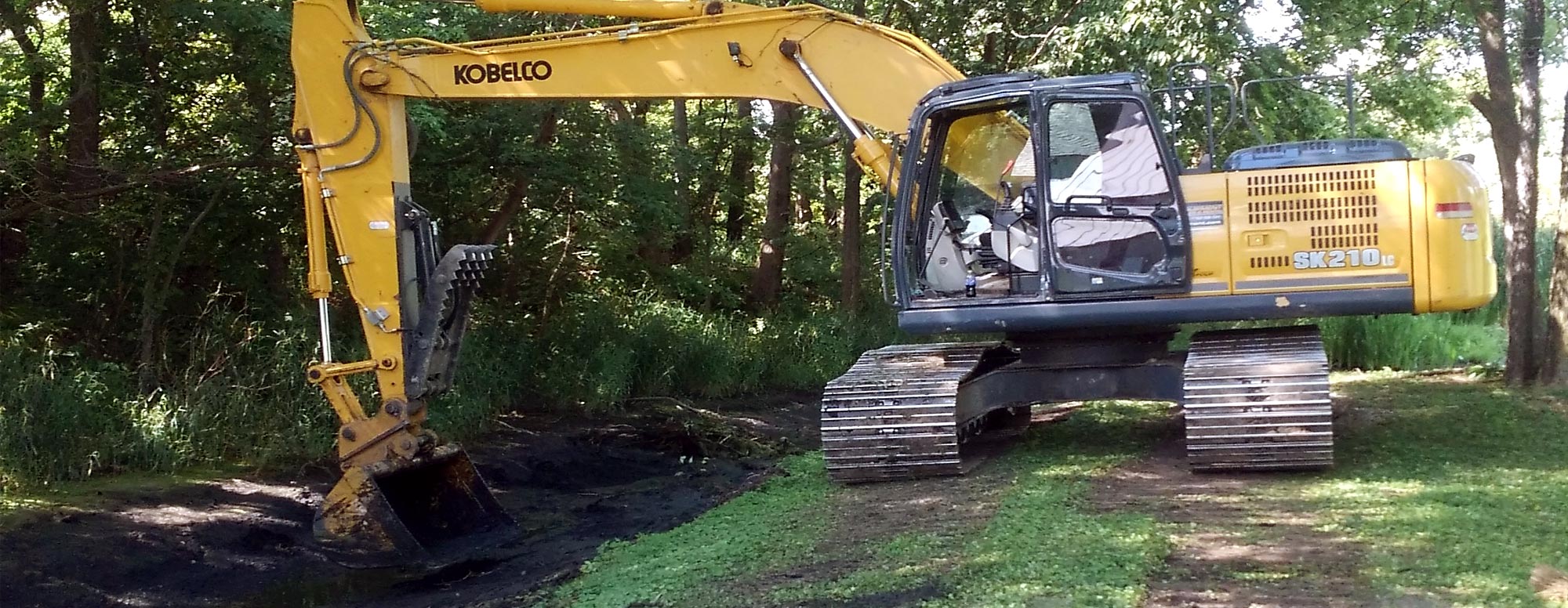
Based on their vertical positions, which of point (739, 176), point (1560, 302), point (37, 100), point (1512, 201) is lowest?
point (1560, 302)

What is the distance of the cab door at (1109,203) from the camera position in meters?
7.46

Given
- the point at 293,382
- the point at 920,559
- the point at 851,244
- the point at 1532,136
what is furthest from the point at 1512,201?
the point at 293,382

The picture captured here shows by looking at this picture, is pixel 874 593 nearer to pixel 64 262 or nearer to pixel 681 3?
pixel 681 3

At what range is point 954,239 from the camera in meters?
8.05

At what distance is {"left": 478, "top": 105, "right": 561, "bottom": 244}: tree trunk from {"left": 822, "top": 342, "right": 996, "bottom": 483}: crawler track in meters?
5.23

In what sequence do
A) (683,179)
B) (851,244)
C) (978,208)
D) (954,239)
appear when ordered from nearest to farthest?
1. (954,239)
2. (978,208)
3. (683,179)
4. (851,244)

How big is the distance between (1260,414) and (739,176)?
12303 millimetres

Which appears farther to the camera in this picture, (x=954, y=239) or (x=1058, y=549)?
(x=954, y=239)

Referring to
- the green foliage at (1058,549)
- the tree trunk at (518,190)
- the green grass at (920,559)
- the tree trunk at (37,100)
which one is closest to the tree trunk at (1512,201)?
the green foliage at (1058,549)

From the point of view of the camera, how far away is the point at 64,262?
10453 millimetres

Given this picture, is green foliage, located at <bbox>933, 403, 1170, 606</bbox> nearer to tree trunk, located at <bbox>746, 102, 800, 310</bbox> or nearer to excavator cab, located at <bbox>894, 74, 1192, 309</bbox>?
excavator cab, located at <bbox>894, 74, 1192, 309</bbox>

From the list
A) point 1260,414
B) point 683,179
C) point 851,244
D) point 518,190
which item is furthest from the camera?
point 851,244

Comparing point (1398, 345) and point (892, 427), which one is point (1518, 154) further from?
point (892, 427)

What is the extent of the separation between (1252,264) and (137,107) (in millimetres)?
8090
